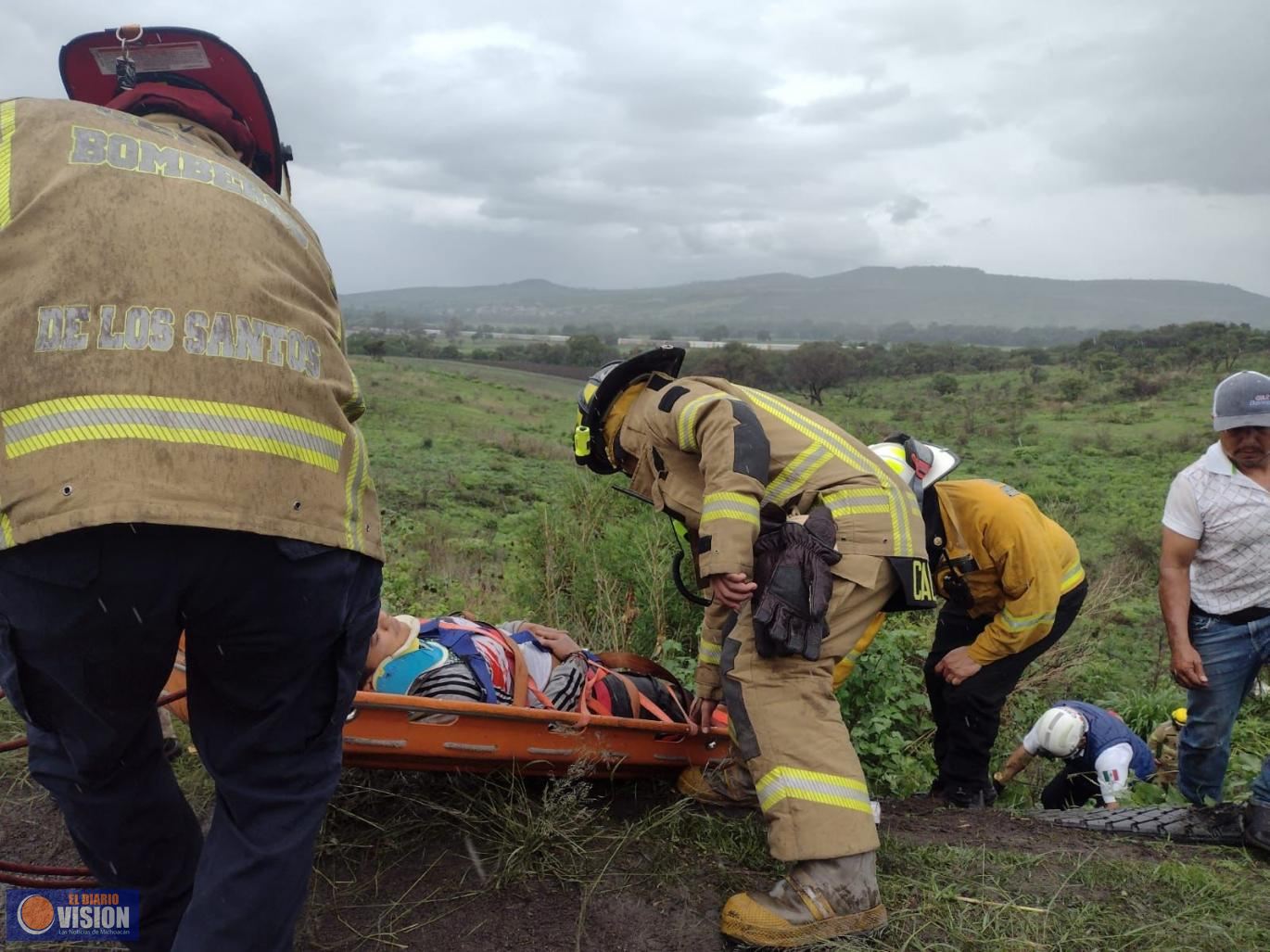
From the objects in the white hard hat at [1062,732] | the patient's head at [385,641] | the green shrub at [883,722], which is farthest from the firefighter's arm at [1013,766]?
the patient's head at [385,641]

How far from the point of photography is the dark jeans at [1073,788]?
4.77m

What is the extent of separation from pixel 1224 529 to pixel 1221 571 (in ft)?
0.68

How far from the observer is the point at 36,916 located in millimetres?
2393

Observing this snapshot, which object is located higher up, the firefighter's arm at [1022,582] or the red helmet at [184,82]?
the red helmet at [184,82]

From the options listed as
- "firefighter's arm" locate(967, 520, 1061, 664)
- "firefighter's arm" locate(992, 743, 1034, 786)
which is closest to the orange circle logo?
"firefighter's arm" locate(967, 520, 1061, 664)

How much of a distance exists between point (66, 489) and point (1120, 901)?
3.19 meters

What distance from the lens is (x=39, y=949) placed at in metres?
2.56

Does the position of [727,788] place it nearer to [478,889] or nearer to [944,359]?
[478,889]

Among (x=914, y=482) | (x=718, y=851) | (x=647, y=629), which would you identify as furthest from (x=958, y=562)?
(x=647, y=629)

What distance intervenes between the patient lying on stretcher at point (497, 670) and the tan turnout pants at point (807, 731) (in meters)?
0.72

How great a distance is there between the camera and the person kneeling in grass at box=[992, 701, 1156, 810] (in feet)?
14.9

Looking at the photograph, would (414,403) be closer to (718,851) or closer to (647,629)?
(647,629)

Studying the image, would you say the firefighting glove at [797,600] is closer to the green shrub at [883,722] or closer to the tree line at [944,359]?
the green shrub at [883,722]

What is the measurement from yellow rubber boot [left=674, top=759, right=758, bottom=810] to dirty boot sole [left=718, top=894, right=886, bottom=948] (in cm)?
73
